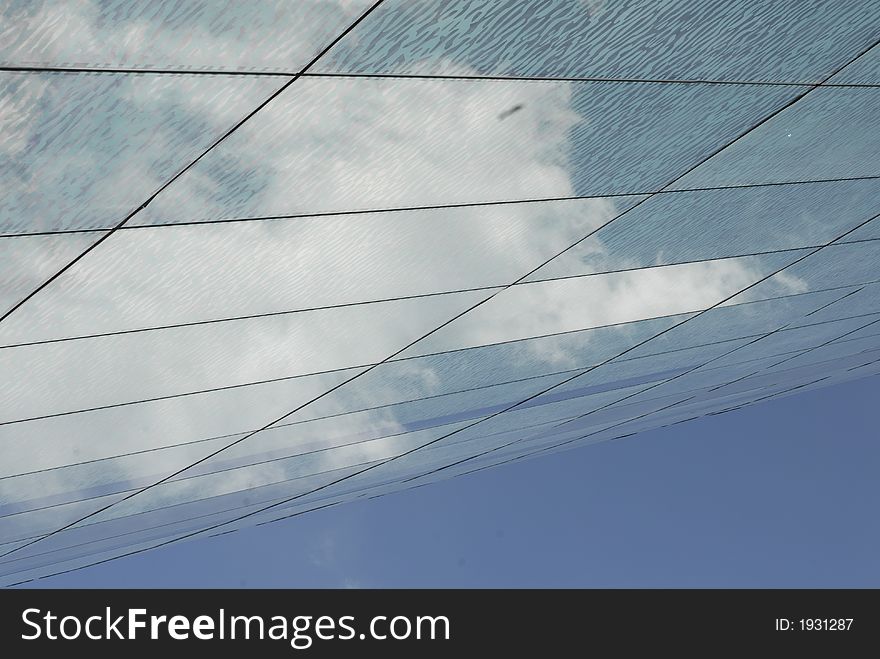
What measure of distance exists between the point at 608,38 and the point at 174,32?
Answer: 6.02ft

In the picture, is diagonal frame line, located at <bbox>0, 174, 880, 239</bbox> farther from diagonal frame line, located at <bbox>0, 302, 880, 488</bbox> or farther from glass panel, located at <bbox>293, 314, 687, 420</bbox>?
diagonal frame line, located at <bbox>0, 302, 880, 488</bbox>

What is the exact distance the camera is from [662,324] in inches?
345

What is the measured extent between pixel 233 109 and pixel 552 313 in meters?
4.57

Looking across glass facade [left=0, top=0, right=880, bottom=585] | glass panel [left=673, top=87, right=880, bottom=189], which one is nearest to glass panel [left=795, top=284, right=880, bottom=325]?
glass facade [left=0, top=0, right=880, bottom=585]

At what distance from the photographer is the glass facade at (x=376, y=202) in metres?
2.96

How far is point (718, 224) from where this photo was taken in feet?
20.0

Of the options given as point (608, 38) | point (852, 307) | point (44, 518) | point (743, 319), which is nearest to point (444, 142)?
point (608, 38)

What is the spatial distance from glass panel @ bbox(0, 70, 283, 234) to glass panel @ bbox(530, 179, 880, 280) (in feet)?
10.5

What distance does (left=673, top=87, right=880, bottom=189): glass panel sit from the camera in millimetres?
4629

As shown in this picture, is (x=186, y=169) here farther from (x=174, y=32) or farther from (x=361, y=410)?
(x=361, y=410)

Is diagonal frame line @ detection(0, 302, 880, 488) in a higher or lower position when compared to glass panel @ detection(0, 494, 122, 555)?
higher
